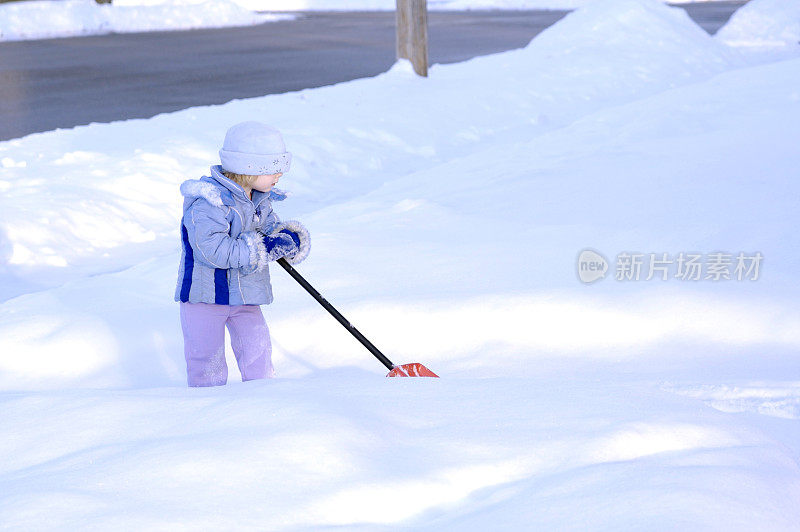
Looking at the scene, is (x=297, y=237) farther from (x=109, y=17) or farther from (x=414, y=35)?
(x=109, y=17)

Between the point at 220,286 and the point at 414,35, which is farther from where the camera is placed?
the point at 414,35

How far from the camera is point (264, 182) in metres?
3.14

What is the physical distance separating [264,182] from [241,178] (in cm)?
8

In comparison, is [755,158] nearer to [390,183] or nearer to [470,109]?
[390,183]

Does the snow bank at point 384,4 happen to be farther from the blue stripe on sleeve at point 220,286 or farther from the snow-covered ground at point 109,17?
the blue stripe on sleeve at point 220,286

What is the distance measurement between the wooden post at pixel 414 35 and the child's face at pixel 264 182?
799 centimetres

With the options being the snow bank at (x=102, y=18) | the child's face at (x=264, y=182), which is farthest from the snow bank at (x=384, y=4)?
the child's face at (x=264, y=182)

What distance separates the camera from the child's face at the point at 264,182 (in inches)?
123

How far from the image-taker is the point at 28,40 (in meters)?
18.5

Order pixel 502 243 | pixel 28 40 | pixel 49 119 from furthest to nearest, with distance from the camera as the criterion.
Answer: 1. pixel 28 40
2. pixel 49 119
3. pixel 502 243

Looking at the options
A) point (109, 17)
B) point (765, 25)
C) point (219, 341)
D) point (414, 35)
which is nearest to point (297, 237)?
point (219, 341)

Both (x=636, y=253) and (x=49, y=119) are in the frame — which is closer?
(x=636, y=253)

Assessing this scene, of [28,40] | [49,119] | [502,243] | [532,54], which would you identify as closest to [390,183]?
[502,243]

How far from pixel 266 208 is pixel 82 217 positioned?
3110 mm
